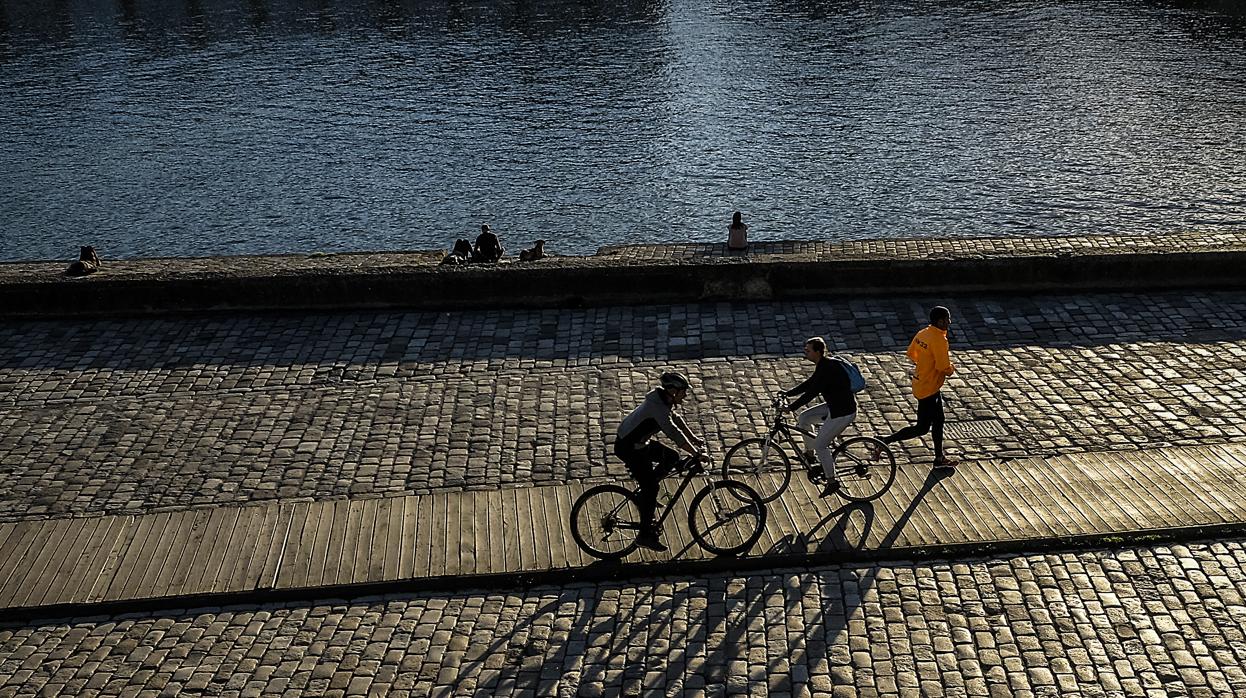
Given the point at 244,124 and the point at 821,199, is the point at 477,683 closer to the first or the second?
the point at 821,199

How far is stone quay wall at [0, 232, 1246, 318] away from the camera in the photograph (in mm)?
15891

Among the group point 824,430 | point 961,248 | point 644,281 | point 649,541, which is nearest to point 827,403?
point 824,430

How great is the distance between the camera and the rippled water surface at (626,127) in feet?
116

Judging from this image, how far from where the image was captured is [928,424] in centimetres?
1141

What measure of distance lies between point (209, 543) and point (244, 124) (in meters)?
40.1

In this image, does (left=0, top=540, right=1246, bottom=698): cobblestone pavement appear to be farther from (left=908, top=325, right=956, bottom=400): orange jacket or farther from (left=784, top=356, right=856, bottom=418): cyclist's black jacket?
(left=908, top=325, right=956, bottom=400): orange jacket

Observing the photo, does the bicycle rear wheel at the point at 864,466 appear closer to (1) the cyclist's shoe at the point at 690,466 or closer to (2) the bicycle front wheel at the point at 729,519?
(2) the bicycle front wheel at the point at 729,519

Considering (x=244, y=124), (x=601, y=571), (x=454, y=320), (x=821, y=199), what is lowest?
(x=244, y=124)

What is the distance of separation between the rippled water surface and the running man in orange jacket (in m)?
21.8

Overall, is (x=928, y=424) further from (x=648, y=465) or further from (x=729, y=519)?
(x=648, y=465)

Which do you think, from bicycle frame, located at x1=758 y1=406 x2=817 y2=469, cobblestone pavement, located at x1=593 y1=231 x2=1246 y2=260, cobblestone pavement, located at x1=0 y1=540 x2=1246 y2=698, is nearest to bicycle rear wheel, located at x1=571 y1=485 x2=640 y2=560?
cobblestone pavement, located at x1=0 y1=540 x2=1246 y2=698

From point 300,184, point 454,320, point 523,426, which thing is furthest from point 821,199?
point 523,426

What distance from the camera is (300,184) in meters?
40.1

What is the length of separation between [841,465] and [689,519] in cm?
191
